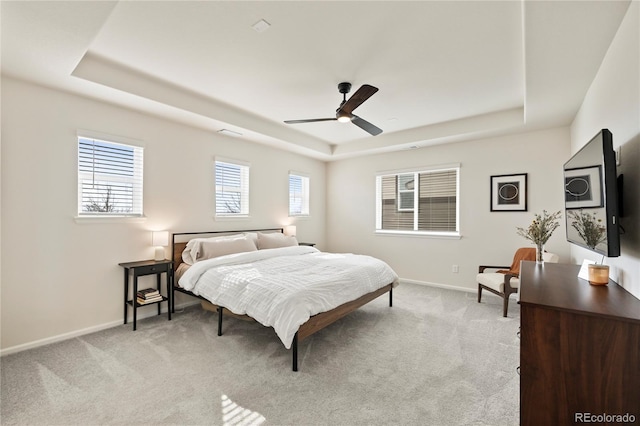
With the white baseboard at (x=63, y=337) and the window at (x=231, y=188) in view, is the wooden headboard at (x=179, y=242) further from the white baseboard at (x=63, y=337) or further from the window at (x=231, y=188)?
the white baseboard at (x=63, y=337)

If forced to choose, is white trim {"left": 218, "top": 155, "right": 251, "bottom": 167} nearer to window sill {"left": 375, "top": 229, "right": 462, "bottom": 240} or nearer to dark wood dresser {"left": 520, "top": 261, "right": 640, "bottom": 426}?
window sill {"left": 375, "top": 229, "right": 462, "bottom": 240}

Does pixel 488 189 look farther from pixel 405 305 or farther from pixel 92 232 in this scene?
pixel 92 232

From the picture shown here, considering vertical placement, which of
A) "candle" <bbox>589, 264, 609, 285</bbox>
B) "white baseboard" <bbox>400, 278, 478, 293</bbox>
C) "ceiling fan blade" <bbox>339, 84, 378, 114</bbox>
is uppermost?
"ceiling fan blade" <bbox>339, 84, 378, 114</bbox>

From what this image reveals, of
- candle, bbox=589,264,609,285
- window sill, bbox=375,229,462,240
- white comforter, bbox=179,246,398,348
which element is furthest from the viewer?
window sill, bbox=375,229,462,240

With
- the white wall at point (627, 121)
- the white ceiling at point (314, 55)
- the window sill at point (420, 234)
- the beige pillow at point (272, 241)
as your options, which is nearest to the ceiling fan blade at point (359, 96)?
the white ceiling at point (314, 55)

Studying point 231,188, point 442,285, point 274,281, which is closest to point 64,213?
point 231,188

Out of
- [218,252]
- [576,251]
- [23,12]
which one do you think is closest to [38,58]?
[23,12]

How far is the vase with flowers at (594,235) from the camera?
69.7 inches

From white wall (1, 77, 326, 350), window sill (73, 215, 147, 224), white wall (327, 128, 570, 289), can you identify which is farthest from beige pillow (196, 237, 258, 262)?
white wall (327, 128, 570, 289)

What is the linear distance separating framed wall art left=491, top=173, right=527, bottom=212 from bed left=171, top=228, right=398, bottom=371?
2256 millimetres

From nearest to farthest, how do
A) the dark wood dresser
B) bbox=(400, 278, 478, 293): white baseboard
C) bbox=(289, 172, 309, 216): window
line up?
the dark wood dresser, bbox=(400, 278, 478, 293): white baseboard, bbox=(289, 172, 309, 216): window

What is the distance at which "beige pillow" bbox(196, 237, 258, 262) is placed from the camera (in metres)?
3.92

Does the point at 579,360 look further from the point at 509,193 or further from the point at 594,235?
the point at 509,193

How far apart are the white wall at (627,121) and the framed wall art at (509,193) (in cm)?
231
